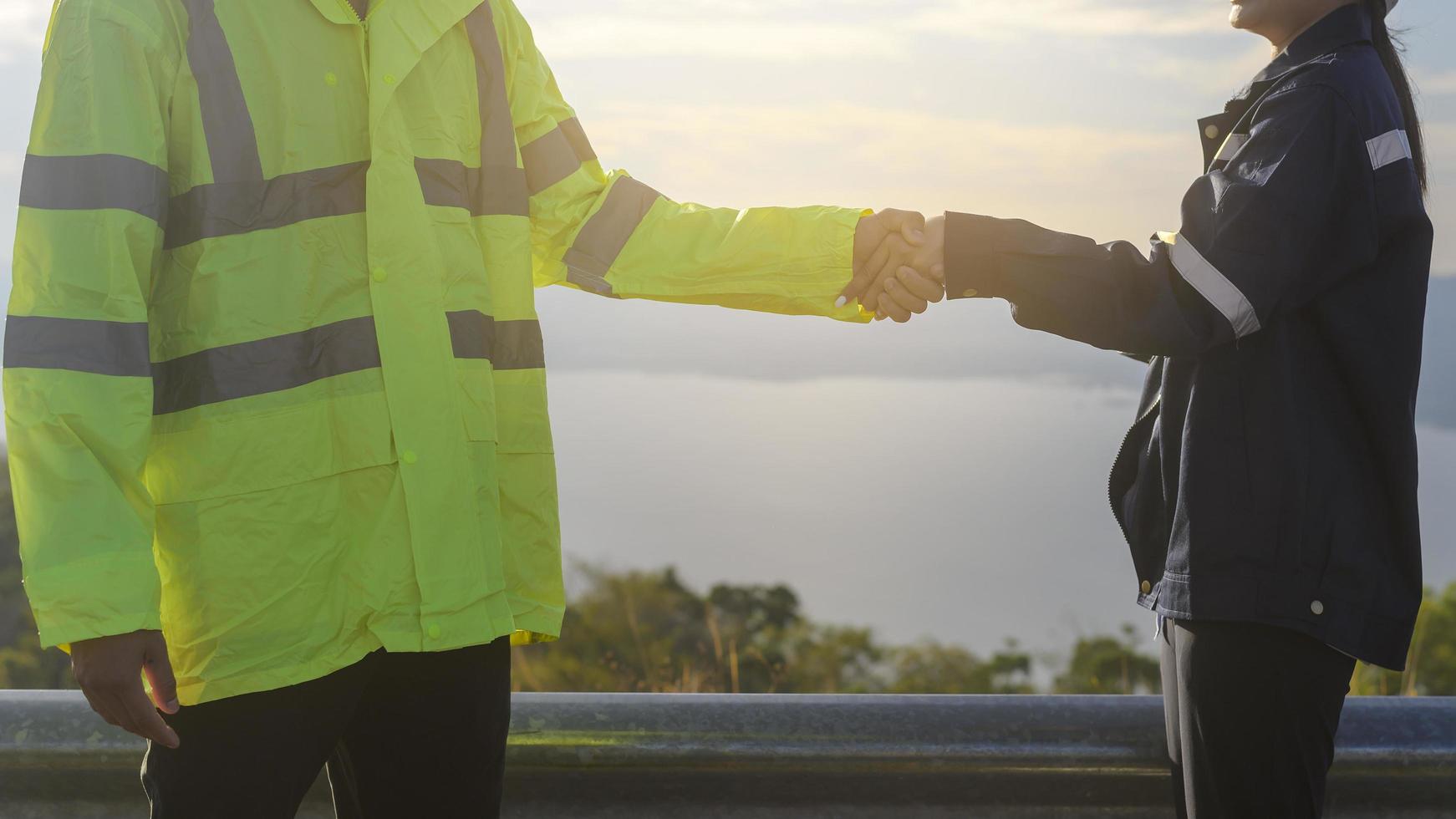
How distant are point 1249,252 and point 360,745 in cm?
153

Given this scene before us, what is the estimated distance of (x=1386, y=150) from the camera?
5.52 feet

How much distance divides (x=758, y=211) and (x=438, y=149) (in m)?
0.70

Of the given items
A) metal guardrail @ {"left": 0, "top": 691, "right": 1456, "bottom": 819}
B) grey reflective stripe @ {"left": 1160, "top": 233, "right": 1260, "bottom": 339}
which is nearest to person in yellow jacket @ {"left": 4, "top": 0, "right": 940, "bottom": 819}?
metal guardrail @ {"left": 0, "top": 691, "right": 1456, "bottom": 819}

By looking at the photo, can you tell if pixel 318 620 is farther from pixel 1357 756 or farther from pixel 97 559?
pixel 1357 756

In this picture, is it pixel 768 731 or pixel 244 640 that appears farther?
pixel 768 731

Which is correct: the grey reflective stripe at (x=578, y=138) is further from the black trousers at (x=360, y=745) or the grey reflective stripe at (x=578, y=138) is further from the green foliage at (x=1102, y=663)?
the green foliage at (x=1102, y=663)

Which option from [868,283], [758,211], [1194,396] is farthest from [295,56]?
[1194,396]

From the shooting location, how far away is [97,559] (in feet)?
4.82

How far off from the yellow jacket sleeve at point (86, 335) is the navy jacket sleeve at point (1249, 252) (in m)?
1.36

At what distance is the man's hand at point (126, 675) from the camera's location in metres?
1.50

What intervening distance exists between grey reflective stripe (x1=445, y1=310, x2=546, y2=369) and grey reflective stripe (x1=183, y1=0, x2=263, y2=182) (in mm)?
360

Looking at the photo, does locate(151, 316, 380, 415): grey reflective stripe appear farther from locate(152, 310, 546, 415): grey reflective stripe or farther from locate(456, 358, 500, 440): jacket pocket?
locate(456, 358, 500, 440): jacket pocket

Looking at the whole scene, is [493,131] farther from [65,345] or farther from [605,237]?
[65,345]

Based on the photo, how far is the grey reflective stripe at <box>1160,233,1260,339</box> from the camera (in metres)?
1.68
